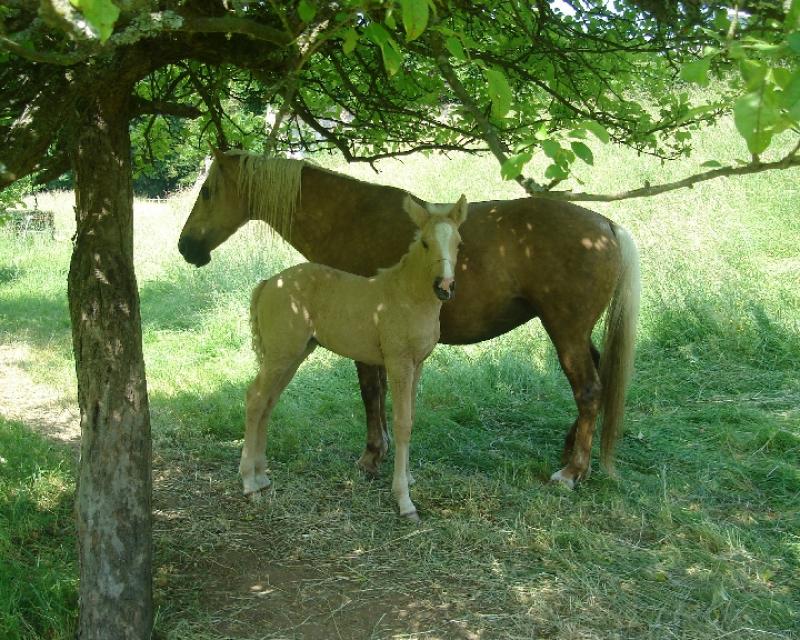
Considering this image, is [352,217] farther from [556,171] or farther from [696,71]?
[696,71]

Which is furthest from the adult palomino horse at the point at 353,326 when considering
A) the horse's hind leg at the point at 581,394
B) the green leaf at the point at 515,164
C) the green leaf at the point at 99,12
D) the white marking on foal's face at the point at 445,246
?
the green leaf at the point at 99,12

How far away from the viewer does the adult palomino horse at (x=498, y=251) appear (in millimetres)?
4582

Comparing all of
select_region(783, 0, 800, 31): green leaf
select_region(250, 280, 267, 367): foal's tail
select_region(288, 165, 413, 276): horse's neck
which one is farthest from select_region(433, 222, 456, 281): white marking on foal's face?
select_region(783, 0, 800, 31): green leaf

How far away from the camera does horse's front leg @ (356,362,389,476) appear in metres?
4.98

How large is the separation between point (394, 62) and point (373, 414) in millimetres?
3326

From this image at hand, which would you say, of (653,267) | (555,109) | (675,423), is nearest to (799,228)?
(653,267)

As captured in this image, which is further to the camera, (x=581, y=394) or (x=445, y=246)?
(x=581, y=394)

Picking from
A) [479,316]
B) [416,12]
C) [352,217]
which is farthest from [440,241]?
[416,12]

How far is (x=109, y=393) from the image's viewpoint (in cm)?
306

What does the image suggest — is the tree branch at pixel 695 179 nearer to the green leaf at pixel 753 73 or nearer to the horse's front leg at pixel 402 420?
the green leaf at pixel 753 73

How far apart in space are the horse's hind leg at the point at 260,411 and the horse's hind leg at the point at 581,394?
165 centimetres

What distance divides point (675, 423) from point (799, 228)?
5449 mm

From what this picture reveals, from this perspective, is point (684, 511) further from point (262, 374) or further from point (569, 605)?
point (262, 374)

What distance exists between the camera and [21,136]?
277 centimetres
